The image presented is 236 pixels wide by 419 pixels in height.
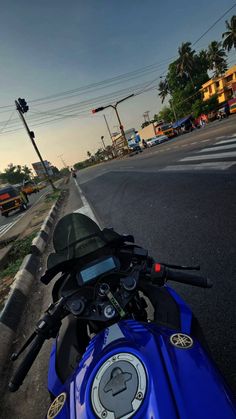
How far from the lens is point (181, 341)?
3.77 feet

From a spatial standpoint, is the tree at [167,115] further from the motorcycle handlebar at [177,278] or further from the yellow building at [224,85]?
the motorcycle handlebar at [177,278]

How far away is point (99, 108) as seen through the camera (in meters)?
39.5

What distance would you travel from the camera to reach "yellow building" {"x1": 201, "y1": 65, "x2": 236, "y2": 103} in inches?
1959

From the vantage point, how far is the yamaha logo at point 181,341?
1.12 meters

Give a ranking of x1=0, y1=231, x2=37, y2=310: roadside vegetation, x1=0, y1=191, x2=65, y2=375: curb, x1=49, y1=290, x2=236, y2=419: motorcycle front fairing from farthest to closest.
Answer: x1=0, y1=231, x2=37, y2=310: roadside vegetation < x1=0, y1=191, x2=65, y2=375: curb < x1=49, y1=290, x2=236, y2=419: motorcycle front fairing

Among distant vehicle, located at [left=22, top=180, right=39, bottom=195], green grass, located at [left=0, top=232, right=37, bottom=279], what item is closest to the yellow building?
distant vehicle, located at [left=22, top=180, right=39, bottom=195]

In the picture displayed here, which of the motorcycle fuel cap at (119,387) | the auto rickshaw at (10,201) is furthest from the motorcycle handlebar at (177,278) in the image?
the auto rickshaw at (10,201)

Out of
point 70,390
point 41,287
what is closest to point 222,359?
point 70,390

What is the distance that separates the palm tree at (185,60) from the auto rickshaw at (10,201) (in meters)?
55.4

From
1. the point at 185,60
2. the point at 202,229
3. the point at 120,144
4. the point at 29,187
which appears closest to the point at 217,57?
the point at 185,60

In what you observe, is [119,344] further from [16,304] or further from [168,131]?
[168,131]

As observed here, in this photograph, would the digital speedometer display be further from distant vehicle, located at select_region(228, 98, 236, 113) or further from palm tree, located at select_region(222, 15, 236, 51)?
palm tree, located at select_region(222, 15, 236, 51)

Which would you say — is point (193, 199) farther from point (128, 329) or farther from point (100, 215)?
point (128, 329)

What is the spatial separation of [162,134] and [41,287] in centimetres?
3931
